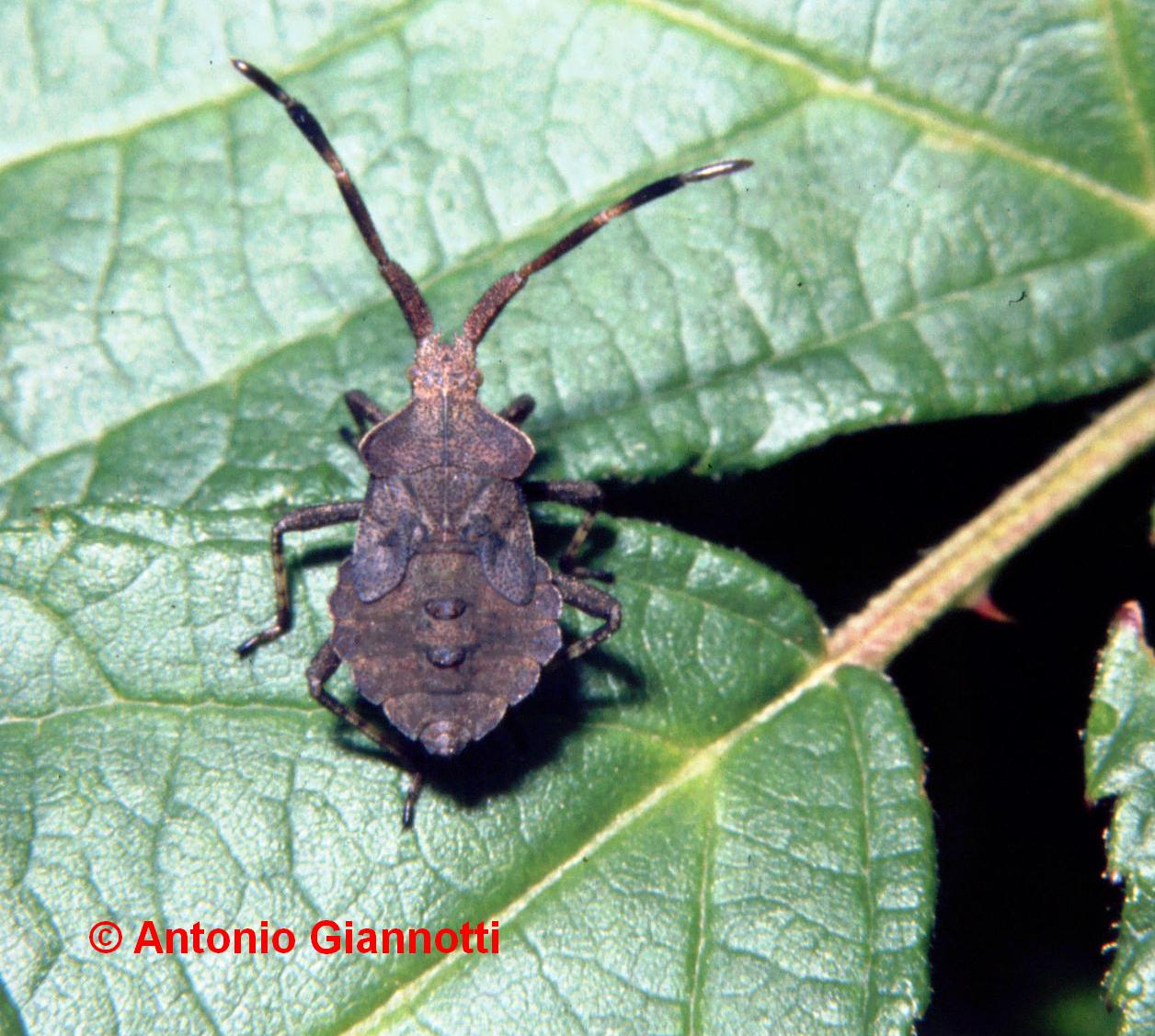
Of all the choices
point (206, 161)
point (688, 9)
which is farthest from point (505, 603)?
point (688, 9)

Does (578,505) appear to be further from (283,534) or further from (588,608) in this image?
(283,534)

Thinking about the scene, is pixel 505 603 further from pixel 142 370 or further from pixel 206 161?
pixel 206 161

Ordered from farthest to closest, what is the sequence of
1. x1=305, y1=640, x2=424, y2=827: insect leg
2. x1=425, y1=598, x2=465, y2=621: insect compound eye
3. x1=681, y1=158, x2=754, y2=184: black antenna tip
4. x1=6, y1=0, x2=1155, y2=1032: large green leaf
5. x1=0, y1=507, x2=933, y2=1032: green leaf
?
x1=681, y1=158, x2=754, y2=184: black antenna tip, x1=425, y1=598, x2=465, y2=621: insect compound eye, x1=305, y1=640, x2=424, y2=827: insect leg, x1=6, y1=0, x2=1155, y2=1032: large green leaf, x1=0, y1=507, x2=933, y2=1032: green leaf

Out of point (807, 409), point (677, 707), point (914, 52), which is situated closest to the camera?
point (677, 707)

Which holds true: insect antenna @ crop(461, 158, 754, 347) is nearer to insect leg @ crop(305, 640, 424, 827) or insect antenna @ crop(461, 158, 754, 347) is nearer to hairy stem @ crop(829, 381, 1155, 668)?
insect leg @ crop(305, 640, 424, 827)

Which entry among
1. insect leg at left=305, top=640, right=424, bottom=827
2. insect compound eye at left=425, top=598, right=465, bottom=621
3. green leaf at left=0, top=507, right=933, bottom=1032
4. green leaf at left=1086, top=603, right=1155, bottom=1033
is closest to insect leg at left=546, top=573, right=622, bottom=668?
green leaf at left=0, top=507, right=933, bottom=1032

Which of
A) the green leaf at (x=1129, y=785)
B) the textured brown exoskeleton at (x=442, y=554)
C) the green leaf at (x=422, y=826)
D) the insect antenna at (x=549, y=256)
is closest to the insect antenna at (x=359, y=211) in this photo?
the textured brown exoskeleton at (x=442, y=554)

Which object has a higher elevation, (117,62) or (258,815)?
(117,62)
